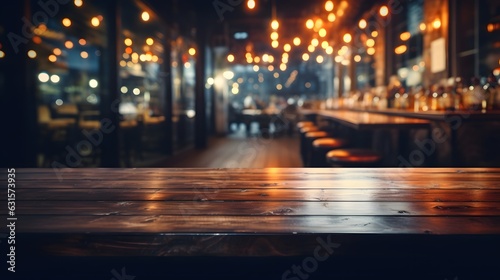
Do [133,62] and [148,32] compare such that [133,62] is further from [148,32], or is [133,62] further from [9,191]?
[9,191]

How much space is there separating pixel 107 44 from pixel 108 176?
4126mm

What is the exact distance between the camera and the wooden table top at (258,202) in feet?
3.41

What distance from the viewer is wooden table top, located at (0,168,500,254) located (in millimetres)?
1040

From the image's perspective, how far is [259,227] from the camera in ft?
3.42

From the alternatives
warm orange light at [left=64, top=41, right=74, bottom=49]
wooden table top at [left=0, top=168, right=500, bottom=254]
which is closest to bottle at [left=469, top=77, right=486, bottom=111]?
wooden table top at [left=0, top=168, right=500, bottom=254]

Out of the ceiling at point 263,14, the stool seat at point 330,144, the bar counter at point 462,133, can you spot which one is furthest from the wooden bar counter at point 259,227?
the ceiling at point 263,14

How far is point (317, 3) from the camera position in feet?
30.2

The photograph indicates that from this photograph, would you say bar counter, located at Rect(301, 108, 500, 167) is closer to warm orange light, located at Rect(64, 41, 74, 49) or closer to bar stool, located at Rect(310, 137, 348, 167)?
bar stool, located at Rect(310, 137, 348, 167)

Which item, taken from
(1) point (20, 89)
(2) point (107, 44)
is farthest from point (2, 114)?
(2) point (107, 44)

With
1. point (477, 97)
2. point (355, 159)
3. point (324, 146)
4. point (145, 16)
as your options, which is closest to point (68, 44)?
point (145, 16)

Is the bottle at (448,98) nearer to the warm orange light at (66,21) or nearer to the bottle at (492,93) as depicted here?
the bottle at (492,93)

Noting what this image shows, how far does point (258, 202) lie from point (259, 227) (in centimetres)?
28

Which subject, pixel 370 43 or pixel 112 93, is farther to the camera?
pixel 370 43

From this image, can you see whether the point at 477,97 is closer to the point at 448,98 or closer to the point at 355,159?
the point at 448,98
